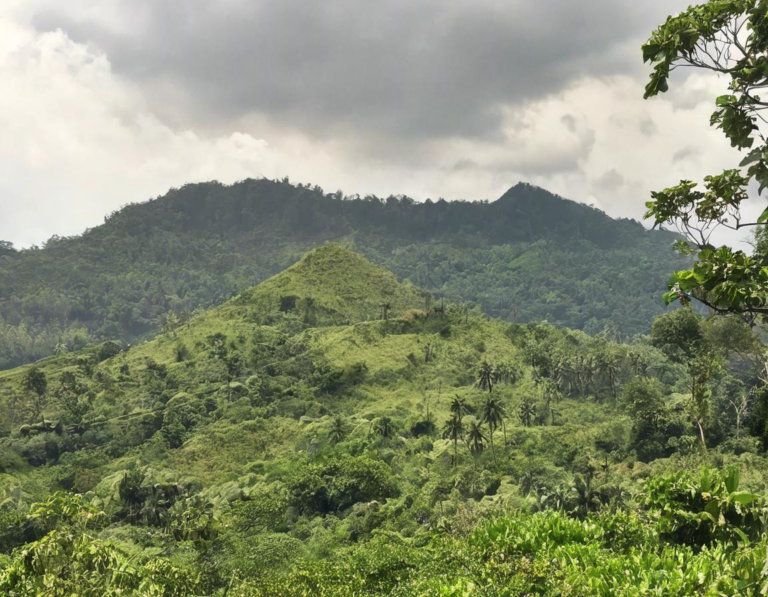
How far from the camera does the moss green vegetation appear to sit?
18312 millimetres

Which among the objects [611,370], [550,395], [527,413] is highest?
[611,370]

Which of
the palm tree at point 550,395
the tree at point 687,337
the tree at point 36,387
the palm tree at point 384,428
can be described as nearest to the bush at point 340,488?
the palm tree at point 384,428

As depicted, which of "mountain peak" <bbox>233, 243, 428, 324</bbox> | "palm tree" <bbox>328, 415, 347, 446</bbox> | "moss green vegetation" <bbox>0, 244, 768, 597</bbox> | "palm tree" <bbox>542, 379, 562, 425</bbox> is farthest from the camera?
"mountain peak" <bbox>233, 243, 428, 324</bbox>

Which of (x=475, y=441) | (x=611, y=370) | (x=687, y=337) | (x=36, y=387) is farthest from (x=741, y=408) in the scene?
(x=36, y=387)

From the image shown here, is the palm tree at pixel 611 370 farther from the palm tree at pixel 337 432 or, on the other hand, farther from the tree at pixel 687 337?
the tree at pixel 687 337

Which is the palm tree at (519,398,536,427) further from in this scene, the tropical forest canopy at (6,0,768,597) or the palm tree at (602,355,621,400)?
the palm tree at (602,355,621,400)

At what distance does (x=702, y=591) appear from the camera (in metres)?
11.8

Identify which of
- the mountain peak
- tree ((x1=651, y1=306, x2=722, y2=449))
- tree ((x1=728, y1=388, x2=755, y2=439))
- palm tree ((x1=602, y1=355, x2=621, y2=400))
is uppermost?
the mountain peak

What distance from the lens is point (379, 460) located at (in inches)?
3364

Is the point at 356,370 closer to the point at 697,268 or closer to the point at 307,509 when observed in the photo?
the point at 307,509

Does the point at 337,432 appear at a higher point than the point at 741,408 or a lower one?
lower

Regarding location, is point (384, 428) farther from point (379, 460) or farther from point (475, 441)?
point (475, 441)

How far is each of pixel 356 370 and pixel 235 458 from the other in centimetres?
3930

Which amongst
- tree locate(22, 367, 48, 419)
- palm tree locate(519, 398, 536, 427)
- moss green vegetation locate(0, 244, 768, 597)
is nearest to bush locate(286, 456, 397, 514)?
moss green vegetation locate(0, 244, 768, 597)
